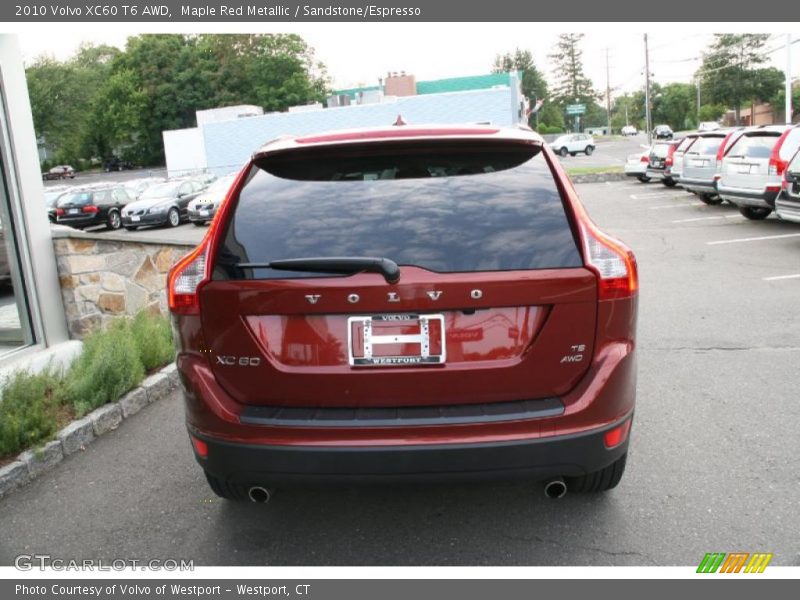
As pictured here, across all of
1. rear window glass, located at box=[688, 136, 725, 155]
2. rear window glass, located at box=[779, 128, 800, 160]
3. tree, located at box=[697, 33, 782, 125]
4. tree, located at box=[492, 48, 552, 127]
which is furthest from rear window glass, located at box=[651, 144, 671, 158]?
tree, located at box=[492, 48, 552, 127]

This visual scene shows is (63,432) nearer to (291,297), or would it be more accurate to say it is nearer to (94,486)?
(94,486)

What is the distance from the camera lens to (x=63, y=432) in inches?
177

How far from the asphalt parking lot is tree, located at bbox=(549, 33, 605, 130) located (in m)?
119

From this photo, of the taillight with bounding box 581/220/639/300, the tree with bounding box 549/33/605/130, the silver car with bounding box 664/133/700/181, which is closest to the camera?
the taillight with bounding box 581/220/639/300

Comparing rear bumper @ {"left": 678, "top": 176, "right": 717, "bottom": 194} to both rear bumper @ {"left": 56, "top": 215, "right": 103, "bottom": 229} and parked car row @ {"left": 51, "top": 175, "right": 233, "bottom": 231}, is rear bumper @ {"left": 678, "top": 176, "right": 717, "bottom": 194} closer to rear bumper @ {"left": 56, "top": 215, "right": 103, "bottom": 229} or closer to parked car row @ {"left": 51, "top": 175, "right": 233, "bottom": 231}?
parked car row @ {"left": 51, "top": 175, "right": 233, "bottom": 231}

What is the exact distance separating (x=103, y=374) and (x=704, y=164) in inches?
608

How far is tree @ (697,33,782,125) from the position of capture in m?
77.9

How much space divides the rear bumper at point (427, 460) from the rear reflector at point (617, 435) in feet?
0.10

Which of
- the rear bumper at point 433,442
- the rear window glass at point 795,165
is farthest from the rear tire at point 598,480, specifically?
the rear window glass at point 795,165

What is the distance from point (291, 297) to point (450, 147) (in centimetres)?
94

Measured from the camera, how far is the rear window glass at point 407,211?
9.16 feet

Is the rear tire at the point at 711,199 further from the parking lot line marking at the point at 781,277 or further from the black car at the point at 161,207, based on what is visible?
the black car at the point at 161,207

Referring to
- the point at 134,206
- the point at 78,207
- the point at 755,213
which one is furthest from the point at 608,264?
the point at 78,207

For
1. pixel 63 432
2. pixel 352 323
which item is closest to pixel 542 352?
pixel 352 323
